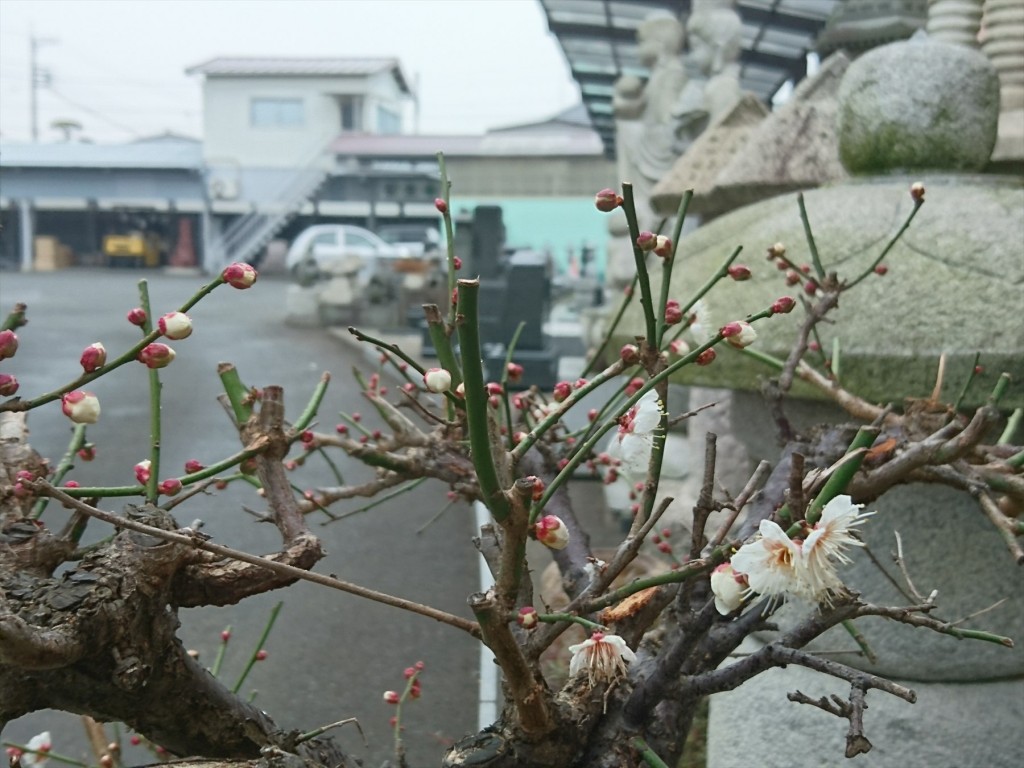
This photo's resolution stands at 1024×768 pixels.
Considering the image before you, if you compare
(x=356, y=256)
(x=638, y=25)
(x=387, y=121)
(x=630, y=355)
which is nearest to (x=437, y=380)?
(x=630, y=355)

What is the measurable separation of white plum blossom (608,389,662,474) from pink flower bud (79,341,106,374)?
452 millimetres

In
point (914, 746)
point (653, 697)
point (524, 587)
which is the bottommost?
point (914, 746)

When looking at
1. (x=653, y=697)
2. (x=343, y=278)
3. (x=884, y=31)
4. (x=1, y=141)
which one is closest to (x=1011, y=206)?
(x=653, y=697)

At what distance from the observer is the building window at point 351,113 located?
743cm

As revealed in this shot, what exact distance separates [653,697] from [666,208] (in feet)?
11.5

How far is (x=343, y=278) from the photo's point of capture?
1291cm

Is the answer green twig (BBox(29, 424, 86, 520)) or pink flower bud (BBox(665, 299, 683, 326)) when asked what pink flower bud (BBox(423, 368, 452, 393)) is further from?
green twig (BBox(29, 424, 86, 520))

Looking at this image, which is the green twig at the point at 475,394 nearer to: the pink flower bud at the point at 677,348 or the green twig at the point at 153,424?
the green twig at the point at 153,424

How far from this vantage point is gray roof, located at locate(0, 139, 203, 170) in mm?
2314

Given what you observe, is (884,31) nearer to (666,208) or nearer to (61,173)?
(666,208)

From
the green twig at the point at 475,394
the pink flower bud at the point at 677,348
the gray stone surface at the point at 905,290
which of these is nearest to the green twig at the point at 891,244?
the gray stone surface at the point at 905,290

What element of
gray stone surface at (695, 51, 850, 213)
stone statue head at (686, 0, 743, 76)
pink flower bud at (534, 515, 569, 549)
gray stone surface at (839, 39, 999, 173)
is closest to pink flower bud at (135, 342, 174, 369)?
pink flower bud at (534, 515, 569, 549)

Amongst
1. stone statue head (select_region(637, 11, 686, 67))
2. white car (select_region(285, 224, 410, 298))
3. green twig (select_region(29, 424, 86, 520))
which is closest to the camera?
green twig (select_region(29, 424, 86, 520))

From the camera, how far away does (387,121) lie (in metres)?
8.22
